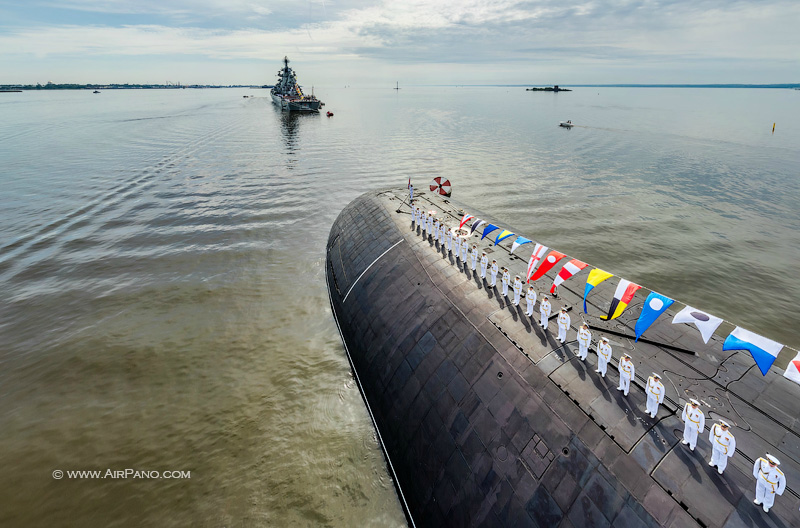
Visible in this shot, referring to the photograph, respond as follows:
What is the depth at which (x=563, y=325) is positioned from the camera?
41.5 ft

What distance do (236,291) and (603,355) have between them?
23092mm

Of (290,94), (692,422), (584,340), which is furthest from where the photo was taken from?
(290,94)

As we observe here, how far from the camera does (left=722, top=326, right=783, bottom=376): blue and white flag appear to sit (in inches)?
328

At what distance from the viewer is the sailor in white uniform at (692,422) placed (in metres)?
8.47

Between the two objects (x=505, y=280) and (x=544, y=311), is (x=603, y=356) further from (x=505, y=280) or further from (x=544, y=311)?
(x=505, y=280)

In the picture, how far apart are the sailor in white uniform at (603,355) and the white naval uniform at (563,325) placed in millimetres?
1582

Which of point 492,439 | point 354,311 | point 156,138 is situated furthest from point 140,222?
point 156,138

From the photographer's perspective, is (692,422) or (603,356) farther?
(603,356)

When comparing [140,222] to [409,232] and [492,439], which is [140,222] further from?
[492,439]

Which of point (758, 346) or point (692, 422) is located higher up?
A: point (758, 346)

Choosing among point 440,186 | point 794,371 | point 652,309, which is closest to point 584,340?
point 652,309

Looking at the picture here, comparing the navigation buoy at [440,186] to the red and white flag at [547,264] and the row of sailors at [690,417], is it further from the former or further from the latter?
the red and white flag at [547,264]

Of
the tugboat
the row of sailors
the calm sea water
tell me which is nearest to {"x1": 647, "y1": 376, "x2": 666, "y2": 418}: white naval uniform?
the row of sailors

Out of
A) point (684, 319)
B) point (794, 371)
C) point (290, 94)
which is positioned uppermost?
point (290, 94)
